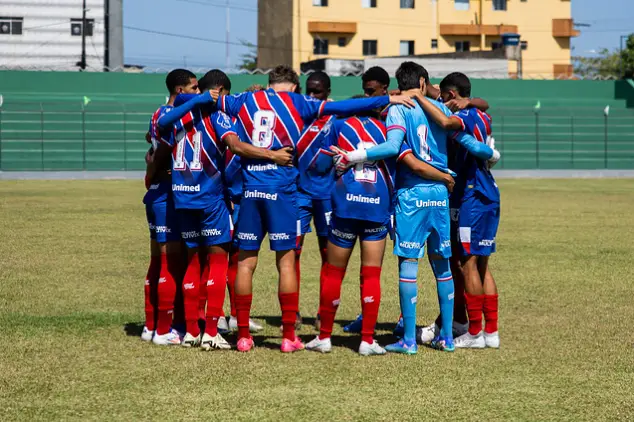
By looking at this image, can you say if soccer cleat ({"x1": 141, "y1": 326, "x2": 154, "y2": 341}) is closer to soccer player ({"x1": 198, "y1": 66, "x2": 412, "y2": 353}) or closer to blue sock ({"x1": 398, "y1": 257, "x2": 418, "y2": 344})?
soccer player ({"x1": 198, "y1": 66, "x2": 412, "y2": 353})

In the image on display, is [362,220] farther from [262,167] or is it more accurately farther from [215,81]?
[215,81]

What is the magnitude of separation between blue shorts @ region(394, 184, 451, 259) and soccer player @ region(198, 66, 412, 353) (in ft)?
2.44

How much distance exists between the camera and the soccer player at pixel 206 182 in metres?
7.60

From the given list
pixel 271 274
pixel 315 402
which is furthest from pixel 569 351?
pixel 271 274

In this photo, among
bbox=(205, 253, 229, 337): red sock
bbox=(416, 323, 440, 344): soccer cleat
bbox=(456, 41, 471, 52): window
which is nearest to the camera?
bbox=(205, 253, 229, 337): red sock

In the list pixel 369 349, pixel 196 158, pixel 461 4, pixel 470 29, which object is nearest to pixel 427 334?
pixel 369 349

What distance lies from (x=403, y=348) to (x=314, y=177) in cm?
182

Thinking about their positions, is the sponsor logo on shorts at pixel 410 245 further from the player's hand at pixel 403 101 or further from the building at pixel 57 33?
the building at pixel 57 33

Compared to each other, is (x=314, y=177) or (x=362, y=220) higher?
(x=314, y=177)

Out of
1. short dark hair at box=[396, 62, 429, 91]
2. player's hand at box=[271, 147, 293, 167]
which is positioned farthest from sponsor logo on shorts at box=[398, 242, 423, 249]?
short dark hair at box=[396, 62, 429, 91]

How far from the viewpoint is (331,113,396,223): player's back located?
734 cm

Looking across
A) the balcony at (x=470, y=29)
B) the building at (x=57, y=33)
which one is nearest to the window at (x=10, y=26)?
the building at (x=57, y=33)

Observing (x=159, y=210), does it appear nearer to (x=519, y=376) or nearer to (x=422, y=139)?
(x=422, y=139)

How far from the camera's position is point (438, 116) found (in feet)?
24.3
